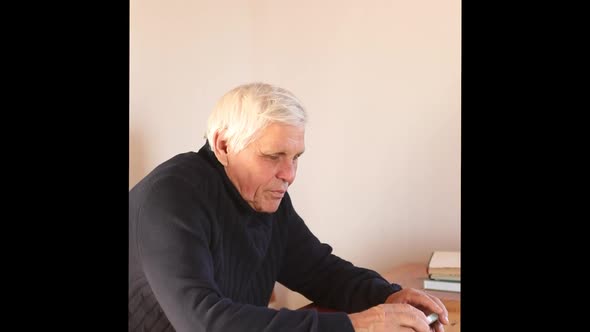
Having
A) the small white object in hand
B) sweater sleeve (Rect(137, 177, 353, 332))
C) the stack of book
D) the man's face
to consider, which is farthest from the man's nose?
the stack of book

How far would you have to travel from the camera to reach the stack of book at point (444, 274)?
1104 mm

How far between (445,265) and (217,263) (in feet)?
1.65

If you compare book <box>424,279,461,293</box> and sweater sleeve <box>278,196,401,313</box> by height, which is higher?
sweater sleeve <box>278,196,401,313</box>

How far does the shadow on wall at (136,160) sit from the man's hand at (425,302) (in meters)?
0.39

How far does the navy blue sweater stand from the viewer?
68 cm

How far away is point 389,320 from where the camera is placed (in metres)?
0.70

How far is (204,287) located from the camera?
676 mm

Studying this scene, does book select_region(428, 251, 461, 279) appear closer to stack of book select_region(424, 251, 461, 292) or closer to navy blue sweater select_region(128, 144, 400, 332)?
stack of book select_region(424, 251, 461, 292)

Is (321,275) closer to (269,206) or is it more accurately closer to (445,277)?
(269,206)

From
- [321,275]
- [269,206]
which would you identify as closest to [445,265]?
[321,275]

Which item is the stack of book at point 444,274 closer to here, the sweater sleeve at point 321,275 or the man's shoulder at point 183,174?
the sweater sleeve at point 321,275
